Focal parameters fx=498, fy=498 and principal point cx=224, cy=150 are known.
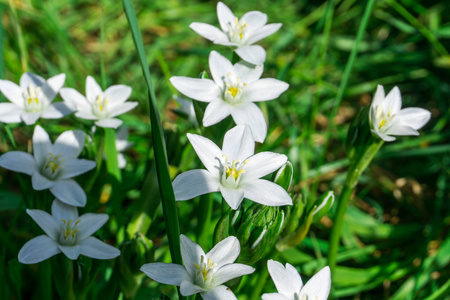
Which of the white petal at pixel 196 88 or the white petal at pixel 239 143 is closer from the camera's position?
the white petal at pixel 239 143

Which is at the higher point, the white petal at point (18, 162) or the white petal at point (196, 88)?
the white petal at point (196, 88)

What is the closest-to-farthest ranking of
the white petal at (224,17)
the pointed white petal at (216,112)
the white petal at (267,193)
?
1. the white petal at (267,193)
2. the pointed white petal at (216,112)
3. the white petal at (224,17)

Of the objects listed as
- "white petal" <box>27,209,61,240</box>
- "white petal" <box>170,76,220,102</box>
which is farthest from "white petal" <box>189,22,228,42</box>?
"white petal" <box>27,209,61,240</box>

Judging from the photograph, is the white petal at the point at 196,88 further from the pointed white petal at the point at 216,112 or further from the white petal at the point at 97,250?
the white petal at the point at 97,250

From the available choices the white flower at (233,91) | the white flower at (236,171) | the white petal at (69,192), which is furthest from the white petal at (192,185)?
the white petal at (69,192)

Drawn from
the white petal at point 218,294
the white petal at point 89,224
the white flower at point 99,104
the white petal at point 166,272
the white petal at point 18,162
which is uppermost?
the white flower at point 99,104

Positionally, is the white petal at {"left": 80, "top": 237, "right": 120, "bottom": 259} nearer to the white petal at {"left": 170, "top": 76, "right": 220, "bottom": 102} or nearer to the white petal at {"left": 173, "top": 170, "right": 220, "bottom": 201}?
the white petal at {"left": 173, "top": 170, "right": 220, "bottom": 201}

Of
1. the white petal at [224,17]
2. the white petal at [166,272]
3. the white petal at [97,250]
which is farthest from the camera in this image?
the white petal at [224,17]
